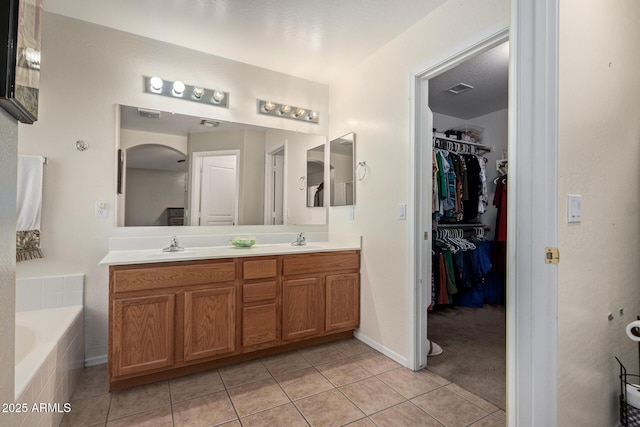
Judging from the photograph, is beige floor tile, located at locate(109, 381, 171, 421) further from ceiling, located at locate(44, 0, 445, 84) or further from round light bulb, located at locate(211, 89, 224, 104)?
ceiling, located at locate(44, 0, 445, 84)

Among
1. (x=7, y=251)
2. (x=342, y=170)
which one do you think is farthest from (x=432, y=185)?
(x=7, y=251)

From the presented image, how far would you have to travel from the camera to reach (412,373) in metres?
2.10

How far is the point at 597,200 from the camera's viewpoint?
131 centimetres

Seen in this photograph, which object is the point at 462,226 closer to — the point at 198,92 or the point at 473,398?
the point at 473,398

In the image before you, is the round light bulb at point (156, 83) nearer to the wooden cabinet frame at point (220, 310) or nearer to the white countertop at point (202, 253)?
the white countertop at point (202, 253)

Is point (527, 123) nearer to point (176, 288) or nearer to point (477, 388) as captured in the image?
point (477, 388)

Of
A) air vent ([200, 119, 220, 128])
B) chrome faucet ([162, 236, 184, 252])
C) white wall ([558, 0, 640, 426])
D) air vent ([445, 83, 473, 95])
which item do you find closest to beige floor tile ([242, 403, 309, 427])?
white wall ([558, 0, 640, 426])

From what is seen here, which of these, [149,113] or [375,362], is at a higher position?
[149,113]

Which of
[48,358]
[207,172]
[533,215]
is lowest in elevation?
[48,358]

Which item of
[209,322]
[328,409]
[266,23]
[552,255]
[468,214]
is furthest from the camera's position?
[468,214]

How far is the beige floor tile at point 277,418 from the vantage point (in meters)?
1.58

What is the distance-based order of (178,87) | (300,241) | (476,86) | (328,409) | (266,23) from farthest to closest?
(476,86)
(300,241)
(178,87)
(266,23)
(328,409)

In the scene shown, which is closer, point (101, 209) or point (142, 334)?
point (142, 334)

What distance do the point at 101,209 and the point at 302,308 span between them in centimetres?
166
